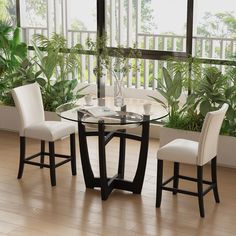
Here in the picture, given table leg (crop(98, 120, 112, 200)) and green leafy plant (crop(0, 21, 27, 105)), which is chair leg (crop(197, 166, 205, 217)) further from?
green leafy plant (crop(0, 21, 27, 105))

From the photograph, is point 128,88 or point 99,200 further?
point 128,88

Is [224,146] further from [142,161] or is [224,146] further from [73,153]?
[73,153]

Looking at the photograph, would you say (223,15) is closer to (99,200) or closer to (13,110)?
(13,110)

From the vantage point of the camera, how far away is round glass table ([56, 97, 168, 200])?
510 cm

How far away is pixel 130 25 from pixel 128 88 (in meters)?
0.93

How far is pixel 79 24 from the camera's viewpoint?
9.45 m

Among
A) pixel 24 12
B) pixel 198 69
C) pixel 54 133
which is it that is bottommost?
pixel 54 133

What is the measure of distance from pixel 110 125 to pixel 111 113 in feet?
0.76

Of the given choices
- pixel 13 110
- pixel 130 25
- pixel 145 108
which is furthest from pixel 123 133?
pixel 130 25

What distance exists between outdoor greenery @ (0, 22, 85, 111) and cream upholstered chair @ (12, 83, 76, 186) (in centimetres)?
119

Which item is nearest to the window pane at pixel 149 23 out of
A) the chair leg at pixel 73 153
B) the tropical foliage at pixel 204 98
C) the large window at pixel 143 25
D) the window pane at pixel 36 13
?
the large window at pixel 143 25

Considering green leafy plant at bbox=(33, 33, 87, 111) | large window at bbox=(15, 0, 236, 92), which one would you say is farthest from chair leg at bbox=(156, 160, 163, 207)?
large window at bbox=(15, 0, 236, 92)

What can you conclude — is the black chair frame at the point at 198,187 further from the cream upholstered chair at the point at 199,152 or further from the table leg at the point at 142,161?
the table leg at the point at 142,161

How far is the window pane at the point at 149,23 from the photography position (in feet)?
28.3
